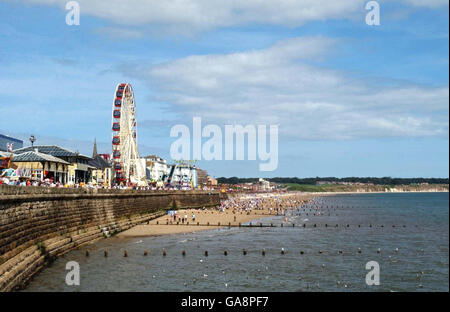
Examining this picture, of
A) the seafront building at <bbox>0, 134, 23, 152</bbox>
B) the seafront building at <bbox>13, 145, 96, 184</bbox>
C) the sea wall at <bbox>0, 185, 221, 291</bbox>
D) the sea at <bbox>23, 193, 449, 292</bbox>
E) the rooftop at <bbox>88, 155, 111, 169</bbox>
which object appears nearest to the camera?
the sea wall at <bbox>0, 185, 221, 291</bbox>

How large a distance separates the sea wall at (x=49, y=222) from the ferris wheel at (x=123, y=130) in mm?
30537

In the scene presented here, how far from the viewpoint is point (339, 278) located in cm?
3478

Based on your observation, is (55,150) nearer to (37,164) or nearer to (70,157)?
(70,157)

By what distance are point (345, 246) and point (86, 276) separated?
31624 mm

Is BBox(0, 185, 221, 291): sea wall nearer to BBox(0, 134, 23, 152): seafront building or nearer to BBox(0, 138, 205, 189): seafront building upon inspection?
BBox(0, 138, 205, 189): seafront building

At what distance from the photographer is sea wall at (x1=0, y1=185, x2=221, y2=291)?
89.6 feet

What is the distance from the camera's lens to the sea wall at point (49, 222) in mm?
27312

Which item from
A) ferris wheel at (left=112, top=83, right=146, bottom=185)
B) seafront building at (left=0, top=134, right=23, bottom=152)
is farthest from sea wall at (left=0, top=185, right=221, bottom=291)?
seafront building at (left=0, top=134, right=23, bottom=152)

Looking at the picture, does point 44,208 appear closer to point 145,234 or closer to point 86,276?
point 86,276

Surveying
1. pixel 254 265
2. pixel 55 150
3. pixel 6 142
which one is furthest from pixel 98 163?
pixel 254 265

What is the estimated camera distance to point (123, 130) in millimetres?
100750

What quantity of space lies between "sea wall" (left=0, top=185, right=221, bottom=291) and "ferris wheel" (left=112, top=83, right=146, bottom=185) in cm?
3054

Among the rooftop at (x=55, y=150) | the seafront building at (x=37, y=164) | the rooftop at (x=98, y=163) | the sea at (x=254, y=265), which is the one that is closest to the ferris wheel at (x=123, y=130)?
the rooftop at (x=98, y=163)
